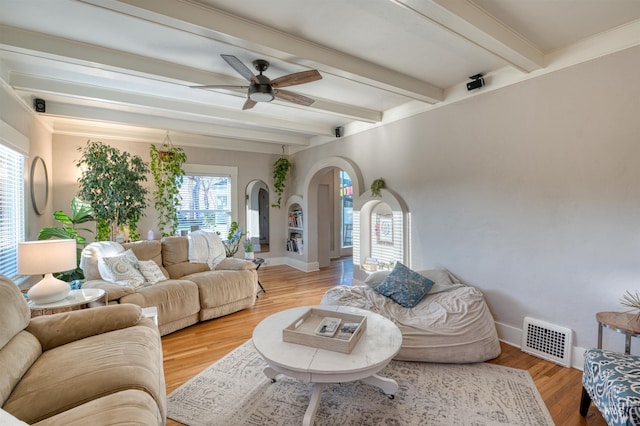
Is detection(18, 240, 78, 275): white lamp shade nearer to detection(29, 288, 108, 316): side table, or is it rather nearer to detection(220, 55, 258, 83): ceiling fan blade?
detection(29, 288, 108, 316): side table

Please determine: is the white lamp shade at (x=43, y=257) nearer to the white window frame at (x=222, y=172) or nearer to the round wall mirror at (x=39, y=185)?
the round wall mirror at (x=39, y=185)

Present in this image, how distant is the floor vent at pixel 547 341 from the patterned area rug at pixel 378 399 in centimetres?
44

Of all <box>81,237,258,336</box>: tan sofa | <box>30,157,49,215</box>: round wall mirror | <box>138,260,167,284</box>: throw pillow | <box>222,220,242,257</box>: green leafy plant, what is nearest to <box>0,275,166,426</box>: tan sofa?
<box>81,237,258,336</box>: tan sofa

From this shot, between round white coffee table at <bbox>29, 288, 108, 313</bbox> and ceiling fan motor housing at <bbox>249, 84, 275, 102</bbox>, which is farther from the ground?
ceiling fan motor housing at <bbox>249, 84, 275, 102</bbox>

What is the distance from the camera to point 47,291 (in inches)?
90.8

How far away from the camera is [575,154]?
2533 millimetres

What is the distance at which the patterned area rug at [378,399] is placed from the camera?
1918 mm

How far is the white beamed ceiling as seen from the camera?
2025mm

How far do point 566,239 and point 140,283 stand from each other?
4.12 meters

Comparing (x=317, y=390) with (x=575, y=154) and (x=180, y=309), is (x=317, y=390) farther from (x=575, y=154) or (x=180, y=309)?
(x=575, y=154)

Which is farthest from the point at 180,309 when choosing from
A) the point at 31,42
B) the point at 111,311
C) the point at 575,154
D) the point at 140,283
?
the point at 575,154

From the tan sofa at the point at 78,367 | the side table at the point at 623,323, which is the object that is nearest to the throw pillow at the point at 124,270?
the tan sofa at the point at 78,367

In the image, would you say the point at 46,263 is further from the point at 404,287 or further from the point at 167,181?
the point at 167,181

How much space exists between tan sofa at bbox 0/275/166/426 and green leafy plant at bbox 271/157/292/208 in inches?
182
